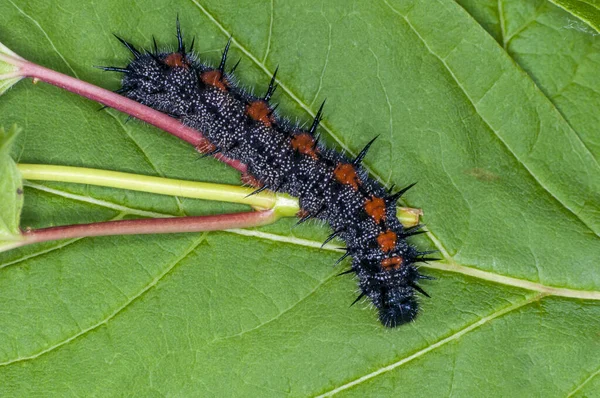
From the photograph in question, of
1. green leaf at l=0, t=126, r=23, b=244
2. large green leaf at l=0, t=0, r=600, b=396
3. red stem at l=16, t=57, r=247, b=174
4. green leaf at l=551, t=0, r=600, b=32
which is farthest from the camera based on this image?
large green leaf at l=0, t=0, r=600, b=396

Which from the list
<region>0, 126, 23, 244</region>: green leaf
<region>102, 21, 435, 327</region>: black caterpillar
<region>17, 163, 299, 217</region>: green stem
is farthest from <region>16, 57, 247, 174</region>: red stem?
<region>0, 126, 23, 244</region>: green leaf

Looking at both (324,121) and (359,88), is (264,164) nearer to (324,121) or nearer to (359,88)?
(324,121)

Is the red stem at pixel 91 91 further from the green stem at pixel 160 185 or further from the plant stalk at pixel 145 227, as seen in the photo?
the plant stalk at pixel 145 227

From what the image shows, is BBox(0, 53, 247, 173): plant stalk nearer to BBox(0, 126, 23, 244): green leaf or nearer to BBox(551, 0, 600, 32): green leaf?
BBox(0, 126, 23, 244): green leaf

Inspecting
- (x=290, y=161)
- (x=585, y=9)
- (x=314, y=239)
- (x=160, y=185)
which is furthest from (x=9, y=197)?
(x=585, y=9)

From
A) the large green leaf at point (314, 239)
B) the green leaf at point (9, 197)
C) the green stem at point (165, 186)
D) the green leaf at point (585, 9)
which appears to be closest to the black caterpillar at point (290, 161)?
the green stem at point (165, 186)

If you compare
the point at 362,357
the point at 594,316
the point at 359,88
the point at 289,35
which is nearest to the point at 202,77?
the point at 289,35
